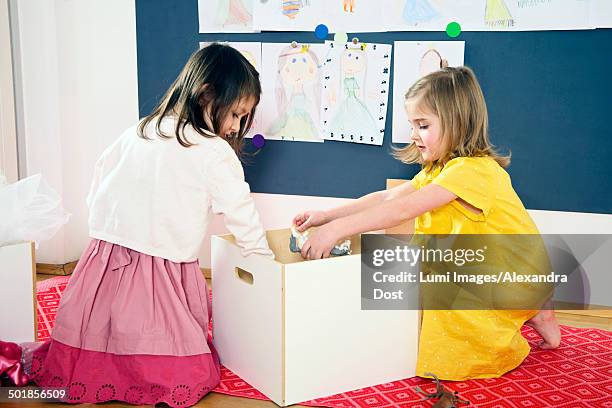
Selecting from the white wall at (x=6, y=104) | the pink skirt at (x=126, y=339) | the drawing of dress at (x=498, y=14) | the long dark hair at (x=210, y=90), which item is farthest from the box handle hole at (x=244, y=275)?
→ the white wall at (x=6, y=104)

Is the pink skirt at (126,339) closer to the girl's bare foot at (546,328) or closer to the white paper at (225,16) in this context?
the girl's bare foot at (546,328)

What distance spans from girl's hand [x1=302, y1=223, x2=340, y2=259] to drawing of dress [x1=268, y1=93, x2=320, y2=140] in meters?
0.74

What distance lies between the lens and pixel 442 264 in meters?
1.67

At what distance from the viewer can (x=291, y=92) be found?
7.29ft

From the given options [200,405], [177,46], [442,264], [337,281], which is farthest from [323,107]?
[200,405]

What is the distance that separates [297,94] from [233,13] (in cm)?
33

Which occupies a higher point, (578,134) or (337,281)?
(578,134)

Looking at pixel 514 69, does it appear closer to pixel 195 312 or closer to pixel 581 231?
pixel 581 231

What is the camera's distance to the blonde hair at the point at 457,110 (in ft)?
5.40

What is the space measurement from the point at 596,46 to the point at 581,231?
50cm

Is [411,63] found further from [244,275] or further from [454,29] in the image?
[244,275]

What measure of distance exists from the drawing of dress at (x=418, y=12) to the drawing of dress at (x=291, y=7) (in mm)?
322

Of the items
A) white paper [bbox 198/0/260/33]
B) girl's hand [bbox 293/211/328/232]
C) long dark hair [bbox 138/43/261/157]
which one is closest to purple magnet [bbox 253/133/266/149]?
white paper [bbox 198/0/260/33]

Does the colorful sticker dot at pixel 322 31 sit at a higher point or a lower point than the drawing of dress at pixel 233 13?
lower
